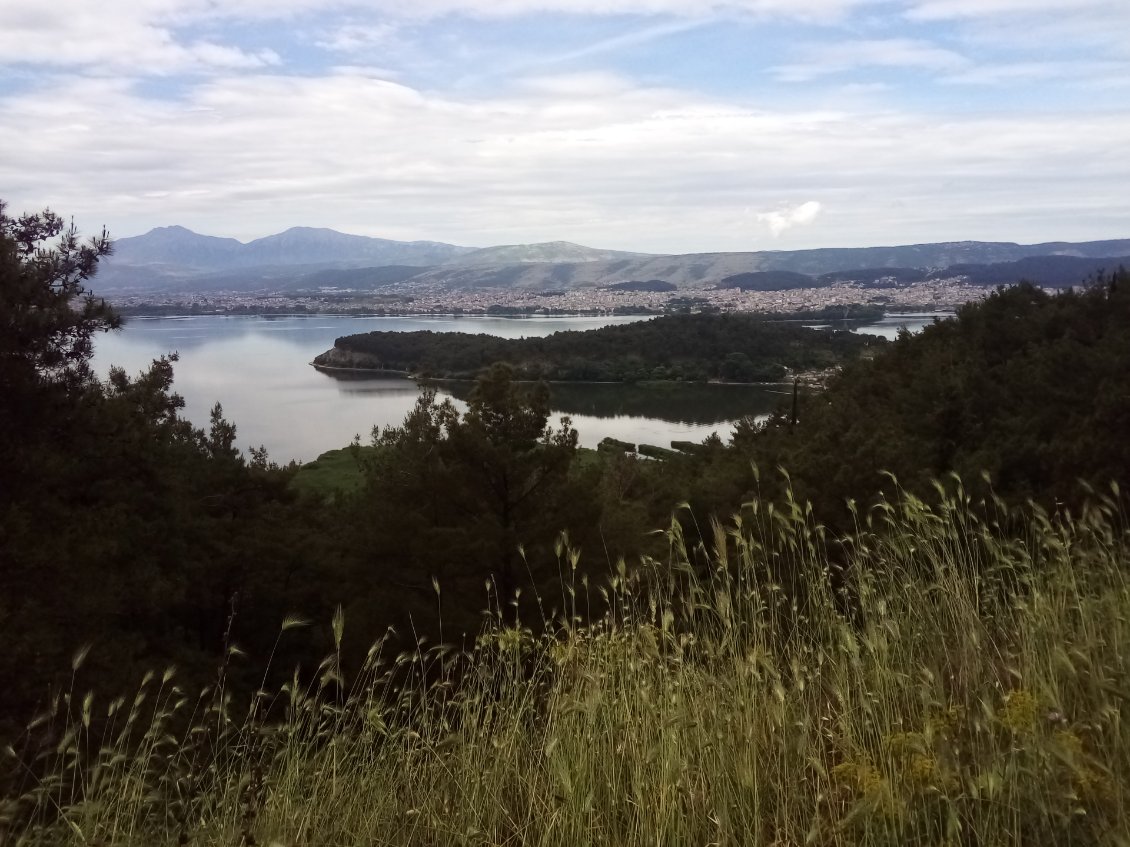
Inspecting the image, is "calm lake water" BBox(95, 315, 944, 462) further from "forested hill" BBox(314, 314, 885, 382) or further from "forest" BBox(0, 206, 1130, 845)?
"forest" BBox(0, 206, 1130, 845)

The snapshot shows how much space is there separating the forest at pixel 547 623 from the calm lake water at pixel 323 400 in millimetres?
20847

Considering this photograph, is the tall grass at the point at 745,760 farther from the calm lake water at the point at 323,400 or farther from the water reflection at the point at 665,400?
the water reflection at the point at 665,400

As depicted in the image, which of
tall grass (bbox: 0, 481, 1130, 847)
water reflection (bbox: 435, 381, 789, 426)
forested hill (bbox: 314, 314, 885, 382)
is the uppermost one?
tall grass (bbox: 0, 481, 1130, 847)

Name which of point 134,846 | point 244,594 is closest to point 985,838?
point 134,846

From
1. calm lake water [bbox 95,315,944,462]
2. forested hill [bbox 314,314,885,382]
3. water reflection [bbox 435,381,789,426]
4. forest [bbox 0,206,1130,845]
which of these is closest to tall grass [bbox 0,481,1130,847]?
forest [bbox 0,206,1130,845]

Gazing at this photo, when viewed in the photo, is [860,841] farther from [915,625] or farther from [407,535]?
[407,535]

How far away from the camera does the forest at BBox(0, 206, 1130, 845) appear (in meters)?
1.69

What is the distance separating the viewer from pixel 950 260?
165m

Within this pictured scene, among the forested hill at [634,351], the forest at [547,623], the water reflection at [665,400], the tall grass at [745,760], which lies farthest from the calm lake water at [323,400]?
the tall grass at [745,760]

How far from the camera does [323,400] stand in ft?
159

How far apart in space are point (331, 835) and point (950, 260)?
184 m

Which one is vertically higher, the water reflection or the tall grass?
the tall grass

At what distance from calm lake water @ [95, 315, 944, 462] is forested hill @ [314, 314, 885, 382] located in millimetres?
2370

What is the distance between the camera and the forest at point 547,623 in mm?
1693
